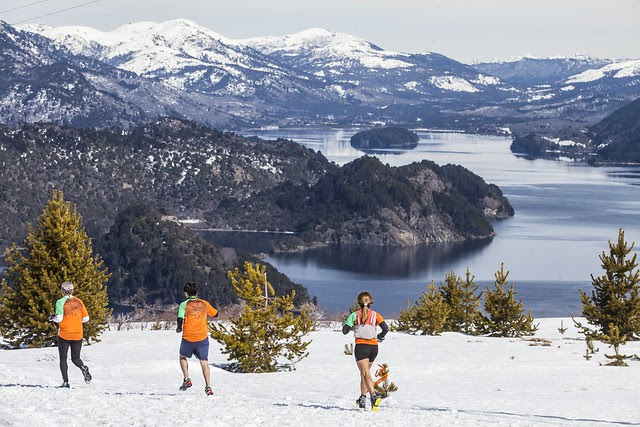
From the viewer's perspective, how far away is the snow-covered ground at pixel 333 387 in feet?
67.3

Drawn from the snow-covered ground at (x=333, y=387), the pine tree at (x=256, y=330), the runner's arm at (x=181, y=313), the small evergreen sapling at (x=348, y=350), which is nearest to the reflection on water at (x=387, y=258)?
the snow-covered ground at (x=333, y=387)

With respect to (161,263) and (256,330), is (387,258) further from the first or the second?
(256,330)

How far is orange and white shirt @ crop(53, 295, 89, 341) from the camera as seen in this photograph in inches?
906

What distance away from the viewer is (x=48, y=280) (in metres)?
32.2

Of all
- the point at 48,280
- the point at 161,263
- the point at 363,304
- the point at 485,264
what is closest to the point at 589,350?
the point at 363,304

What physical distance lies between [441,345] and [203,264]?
9929 cm

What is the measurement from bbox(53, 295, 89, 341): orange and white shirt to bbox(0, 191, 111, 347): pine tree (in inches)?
358

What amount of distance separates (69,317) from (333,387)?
263 inches

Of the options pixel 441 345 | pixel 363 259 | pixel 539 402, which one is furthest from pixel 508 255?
pixel 539 402

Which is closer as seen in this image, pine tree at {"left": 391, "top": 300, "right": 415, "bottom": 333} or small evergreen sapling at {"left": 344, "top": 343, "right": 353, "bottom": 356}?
small evergreen sapling at {"left": 344, "top": 343, "right": 353, "bottom": 356}

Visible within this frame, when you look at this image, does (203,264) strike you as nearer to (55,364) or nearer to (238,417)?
(55,364)

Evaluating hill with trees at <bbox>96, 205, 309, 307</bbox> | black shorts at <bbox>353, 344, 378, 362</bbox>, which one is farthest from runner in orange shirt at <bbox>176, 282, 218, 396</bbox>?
hill with trees at <bbox>96, 205, 309, 307</bbox>

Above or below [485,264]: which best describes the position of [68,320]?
above

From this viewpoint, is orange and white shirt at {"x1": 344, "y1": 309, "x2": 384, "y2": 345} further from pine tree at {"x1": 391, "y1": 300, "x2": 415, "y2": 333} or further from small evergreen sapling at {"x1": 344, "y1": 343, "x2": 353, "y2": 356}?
pine tree at {"x1": 391, "y1": 300, "x2": 415, "y2": 333}
